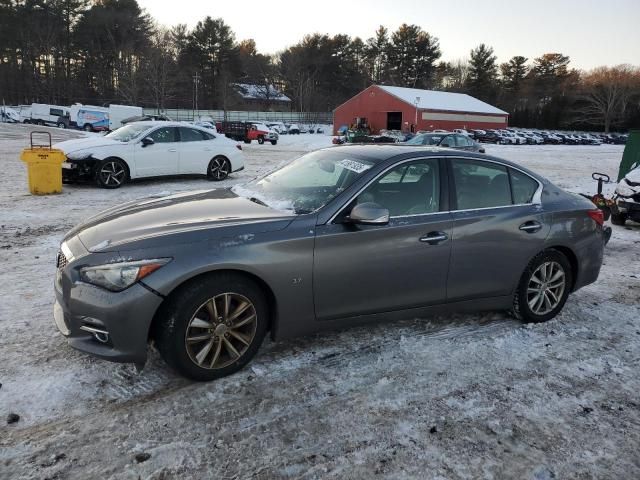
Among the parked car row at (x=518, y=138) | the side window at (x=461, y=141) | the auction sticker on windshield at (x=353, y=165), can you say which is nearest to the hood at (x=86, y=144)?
the auction sticker on windshield at (x=353, y=165)

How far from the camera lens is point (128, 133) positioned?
40.1 ft

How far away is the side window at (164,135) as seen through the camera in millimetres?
12281

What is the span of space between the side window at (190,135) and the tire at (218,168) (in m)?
0.66

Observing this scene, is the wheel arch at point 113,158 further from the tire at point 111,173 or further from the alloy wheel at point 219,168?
the alloy wheel at point 219,168

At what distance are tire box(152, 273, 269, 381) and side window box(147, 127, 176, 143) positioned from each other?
32.3 feet

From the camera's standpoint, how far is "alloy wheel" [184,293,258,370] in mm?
3289

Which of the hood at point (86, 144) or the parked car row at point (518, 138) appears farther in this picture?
the parked car row at point (518, 138)

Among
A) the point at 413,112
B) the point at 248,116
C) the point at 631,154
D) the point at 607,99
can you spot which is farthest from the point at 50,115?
the point at 607,99

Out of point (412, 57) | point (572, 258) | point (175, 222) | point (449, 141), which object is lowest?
point (572, 258)

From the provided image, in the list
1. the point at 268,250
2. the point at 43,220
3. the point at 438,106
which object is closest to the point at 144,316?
the point at 268,250

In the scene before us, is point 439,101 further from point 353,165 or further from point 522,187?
point 353,165

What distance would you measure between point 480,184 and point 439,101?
57.8m

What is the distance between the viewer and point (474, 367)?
384 centimetres

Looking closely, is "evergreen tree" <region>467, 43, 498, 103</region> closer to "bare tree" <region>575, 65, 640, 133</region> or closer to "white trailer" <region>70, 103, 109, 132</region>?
"bare tree" <region>575, 65, 640, 133</region>
